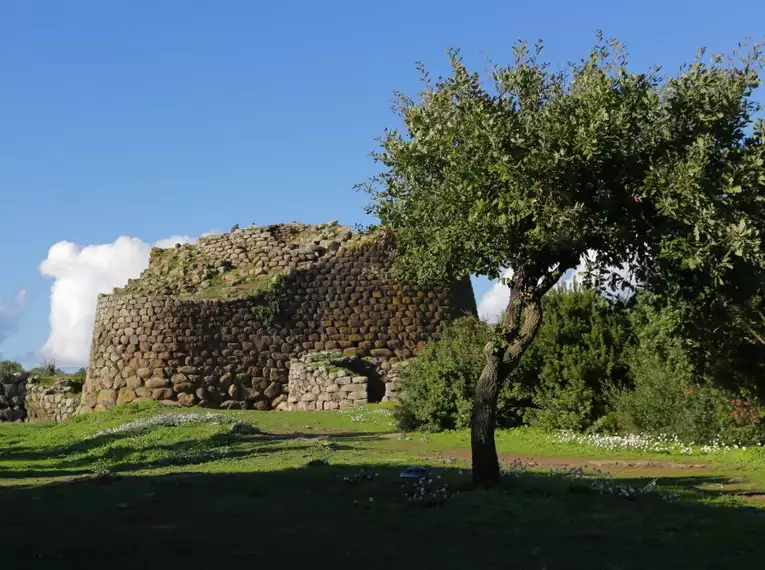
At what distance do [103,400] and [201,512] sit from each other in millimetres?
23921

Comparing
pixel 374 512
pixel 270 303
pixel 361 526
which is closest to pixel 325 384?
pixel 270 303

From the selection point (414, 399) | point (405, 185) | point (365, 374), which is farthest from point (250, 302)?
point (405, 185)

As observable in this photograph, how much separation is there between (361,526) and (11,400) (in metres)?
31.6

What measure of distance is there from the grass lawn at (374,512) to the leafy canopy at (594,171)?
2967 mm

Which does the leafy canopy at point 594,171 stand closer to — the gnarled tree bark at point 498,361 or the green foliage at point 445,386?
the gnarled tree bark at point 498,361

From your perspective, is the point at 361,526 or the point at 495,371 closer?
the point at 361,526

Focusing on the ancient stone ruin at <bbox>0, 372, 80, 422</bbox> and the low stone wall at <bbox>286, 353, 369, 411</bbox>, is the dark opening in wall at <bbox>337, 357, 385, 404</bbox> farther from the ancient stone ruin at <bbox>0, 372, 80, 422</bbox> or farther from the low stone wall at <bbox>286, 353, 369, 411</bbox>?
the ancient stone ruin at <bbox>0, 372, 80, 422</bbox>

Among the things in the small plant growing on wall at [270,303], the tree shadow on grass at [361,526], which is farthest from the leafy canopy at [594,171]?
the small plant growing on wall at [270,303]

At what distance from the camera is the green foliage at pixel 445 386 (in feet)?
70.9

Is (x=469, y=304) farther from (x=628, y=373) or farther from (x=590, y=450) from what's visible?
(x=590, y=450)

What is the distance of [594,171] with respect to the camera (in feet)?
35.8

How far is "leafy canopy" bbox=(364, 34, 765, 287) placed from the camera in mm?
10445

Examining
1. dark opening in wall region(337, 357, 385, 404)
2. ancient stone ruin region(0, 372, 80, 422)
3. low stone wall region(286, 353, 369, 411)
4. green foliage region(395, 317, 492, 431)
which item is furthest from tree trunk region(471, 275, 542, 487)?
ancient stone ruin region(0, 372, 80, 422)

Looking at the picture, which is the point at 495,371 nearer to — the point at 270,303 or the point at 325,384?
the point at 325,384
